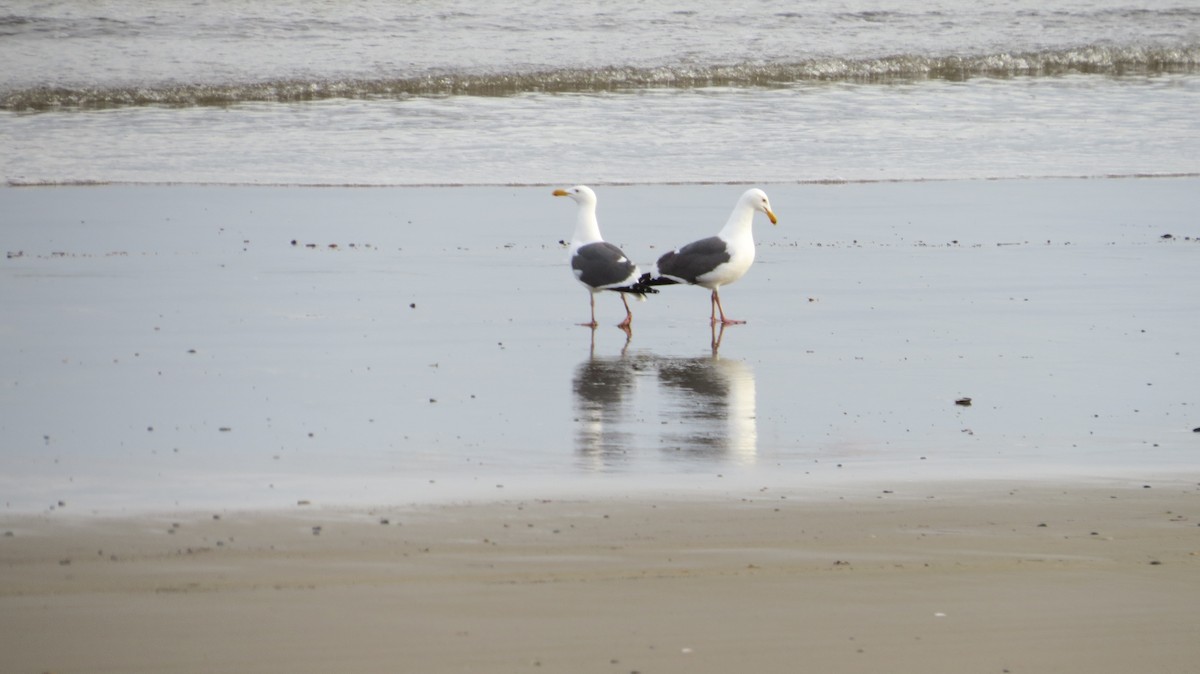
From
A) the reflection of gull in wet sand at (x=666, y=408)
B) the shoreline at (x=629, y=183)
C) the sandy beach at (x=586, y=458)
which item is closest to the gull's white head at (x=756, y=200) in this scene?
the sandy beach at (x=586, y=458)

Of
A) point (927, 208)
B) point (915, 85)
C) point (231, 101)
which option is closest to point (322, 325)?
point (927, 208)

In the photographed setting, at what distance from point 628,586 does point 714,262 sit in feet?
17.6

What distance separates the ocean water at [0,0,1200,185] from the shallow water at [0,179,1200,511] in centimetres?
266

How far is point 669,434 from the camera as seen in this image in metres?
7.21

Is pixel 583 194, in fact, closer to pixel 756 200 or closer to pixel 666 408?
pixel 756 200

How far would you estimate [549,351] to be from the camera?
9203 millimetres

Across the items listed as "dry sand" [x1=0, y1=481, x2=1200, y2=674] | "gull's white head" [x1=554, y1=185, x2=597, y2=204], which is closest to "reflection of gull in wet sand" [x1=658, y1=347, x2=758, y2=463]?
"dry sand" [x1=0, y1=481, x2=1200, y2=674]

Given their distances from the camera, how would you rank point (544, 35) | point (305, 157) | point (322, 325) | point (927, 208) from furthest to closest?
point (544, 35) → point (305, 157) → point (927, 208) → point (322, 325)

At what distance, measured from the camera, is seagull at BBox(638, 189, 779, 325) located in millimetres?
10273

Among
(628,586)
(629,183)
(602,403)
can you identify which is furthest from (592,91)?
(628,586)

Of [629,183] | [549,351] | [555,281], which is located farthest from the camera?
A: [629,183]

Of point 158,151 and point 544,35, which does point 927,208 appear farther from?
point 544,35

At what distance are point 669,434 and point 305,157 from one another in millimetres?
11556

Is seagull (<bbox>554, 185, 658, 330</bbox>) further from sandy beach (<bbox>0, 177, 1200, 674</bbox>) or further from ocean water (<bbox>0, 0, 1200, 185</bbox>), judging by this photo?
ocean water (<bbox>0, 0, 1200, 185</bbox>)
